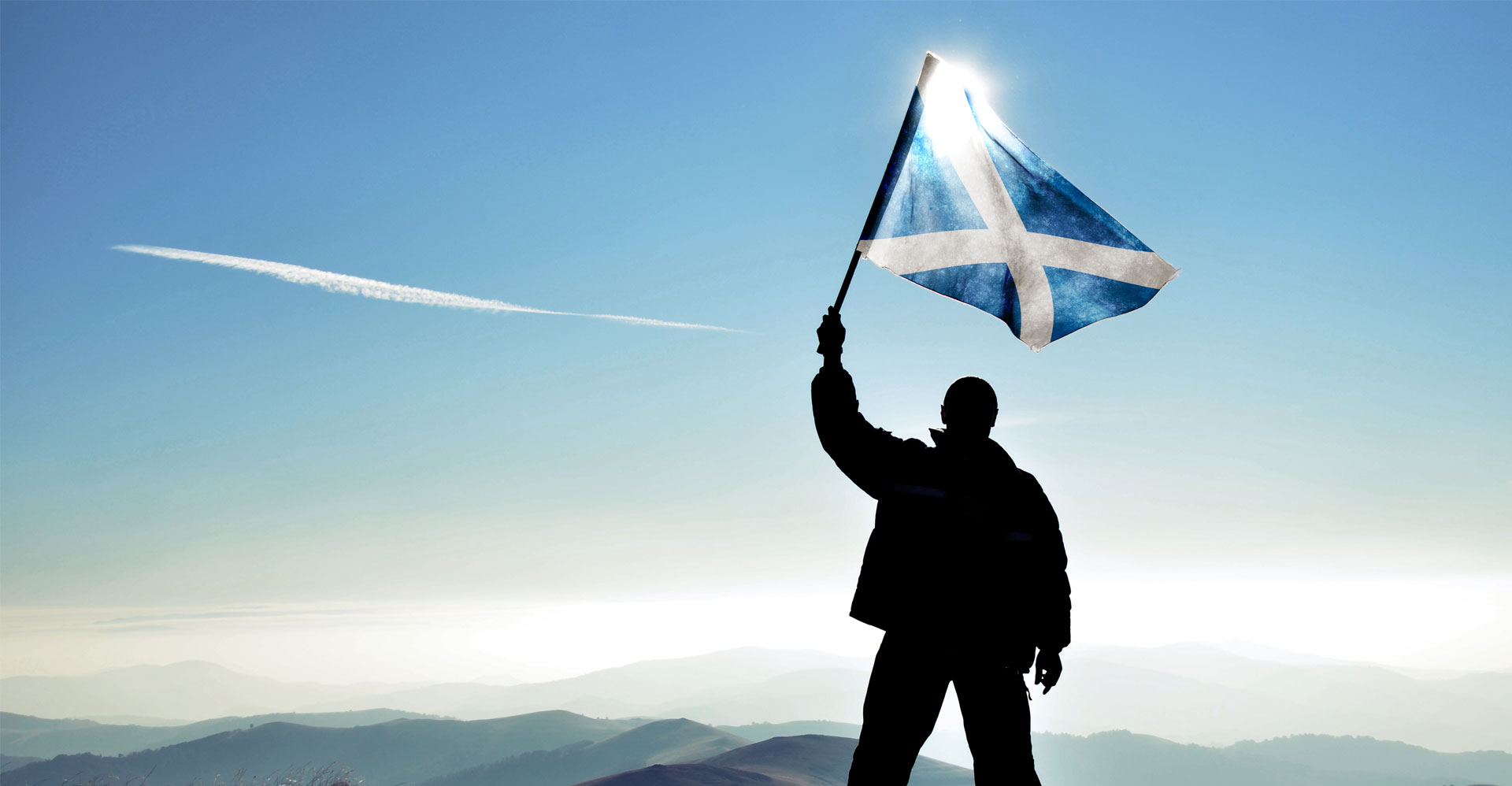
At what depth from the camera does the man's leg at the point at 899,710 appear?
16.1 ft

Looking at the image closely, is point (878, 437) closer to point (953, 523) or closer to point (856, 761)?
point (953, 523)

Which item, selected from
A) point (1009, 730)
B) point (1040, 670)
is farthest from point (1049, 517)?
point (1009, 730)

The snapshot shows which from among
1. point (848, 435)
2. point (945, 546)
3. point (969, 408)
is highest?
point (969, 408)

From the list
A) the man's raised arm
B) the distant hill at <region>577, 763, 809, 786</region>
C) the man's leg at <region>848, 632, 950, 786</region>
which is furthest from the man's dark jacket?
the distant hill at <region>577, 763, 809, 786</region>

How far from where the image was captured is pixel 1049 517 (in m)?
5.38

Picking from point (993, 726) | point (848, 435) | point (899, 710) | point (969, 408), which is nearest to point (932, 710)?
point (899, 710)

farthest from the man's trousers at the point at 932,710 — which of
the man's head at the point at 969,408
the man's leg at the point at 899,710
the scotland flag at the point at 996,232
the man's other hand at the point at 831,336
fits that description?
the scotland flag at the point at 996,232

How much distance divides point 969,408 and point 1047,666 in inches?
61.7

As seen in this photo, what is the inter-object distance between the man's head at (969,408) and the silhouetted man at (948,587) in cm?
1

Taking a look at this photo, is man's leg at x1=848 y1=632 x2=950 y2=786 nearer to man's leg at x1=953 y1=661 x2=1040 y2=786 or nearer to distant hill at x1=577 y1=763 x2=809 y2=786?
man's leg at x1=953 y1=661 x2=1040 y2=786

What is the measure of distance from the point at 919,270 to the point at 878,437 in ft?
6.51

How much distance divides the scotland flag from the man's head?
4.54 ft

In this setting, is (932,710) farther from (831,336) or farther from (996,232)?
(996,232)

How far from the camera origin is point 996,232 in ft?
22.7
